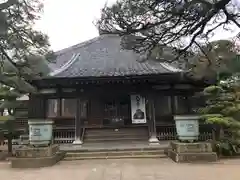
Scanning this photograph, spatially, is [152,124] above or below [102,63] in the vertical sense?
below

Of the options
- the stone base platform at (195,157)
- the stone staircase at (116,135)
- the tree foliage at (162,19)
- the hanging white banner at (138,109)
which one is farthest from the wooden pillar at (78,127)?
the tree foliage at (162,19)

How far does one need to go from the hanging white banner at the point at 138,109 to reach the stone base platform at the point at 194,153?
16.0 ft

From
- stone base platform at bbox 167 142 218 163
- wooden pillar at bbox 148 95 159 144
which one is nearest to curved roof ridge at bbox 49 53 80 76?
wooden pillar at bbox 148 95 159 144

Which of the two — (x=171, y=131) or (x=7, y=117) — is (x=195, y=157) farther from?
(x=7, y=117)

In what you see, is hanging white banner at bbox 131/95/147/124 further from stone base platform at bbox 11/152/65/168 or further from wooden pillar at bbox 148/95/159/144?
stone base platform at bbox 11/152/65/168

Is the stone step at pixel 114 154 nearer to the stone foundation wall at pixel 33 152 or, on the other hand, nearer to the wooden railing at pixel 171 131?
the stone foundation wall at pixel 33 152

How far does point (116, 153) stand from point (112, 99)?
477cm

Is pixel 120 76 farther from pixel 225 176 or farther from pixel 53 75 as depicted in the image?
pixel 225 176

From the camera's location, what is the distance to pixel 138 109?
14734 millimetres

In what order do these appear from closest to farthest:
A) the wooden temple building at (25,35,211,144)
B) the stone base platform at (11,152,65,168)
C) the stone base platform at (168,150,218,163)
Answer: the stone base platform at (11,152,65,168), the stone base platform at (168,150,218,163), the wooden temple building at (25,35,211,144)

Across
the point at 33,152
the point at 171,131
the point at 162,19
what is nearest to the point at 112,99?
the point at 171,131

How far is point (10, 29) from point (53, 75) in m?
7.78

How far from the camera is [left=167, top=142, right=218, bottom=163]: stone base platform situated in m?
9.52

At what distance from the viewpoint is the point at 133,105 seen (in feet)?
48.4
